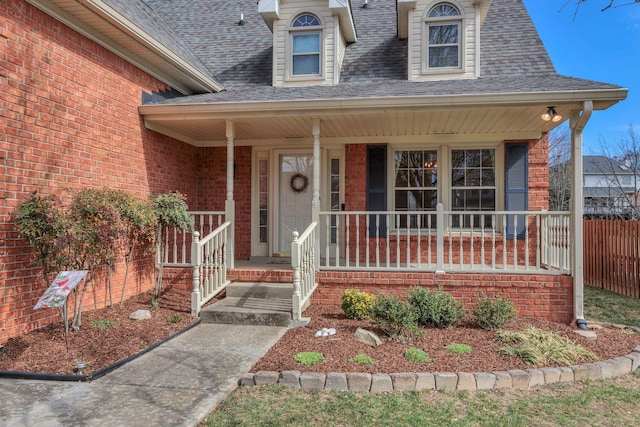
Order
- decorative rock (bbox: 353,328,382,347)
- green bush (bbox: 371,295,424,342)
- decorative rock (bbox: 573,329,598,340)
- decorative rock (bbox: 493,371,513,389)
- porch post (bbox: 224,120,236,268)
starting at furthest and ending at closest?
1. porch post (bbox: 224,120,236,268)
2. decorative rock (bbox: 573,329,598,340)
3. green bush (bbox: 371,295,424,342)
4. decorative rock (bbox: 353,328,382,347)
5. decorative rock (bbox: 493,371,513,389)

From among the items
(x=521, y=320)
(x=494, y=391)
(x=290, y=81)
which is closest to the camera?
(x=494, y=391)

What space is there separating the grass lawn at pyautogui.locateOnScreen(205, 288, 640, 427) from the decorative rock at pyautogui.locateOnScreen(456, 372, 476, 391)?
0.08m

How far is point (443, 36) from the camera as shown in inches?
304

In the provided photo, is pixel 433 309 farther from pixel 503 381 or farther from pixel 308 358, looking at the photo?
pixel 308 358

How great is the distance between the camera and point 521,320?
19.5 feet

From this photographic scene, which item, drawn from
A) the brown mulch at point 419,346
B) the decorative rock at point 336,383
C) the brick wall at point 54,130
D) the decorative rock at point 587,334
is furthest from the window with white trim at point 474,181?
the brick wall at point 54,130

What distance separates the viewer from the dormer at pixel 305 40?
25.9 feet

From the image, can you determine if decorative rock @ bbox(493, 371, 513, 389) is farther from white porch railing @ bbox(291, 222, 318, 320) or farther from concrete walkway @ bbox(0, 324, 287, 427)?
white porch railing @ bbox(291, 222, 318, 320)

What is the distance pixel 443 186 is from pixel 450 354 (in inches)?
170

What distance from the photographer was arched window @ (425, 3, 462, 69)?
764cm

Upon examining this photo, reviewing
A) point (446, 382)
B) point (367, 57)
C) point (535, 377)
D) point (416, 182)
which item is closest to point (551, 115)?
point (416, 182)

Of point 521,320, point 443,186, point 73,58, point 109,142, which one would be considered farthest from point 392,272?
point 73,58

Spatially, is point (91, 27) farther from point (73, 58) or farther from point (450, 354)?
point (450, 354)

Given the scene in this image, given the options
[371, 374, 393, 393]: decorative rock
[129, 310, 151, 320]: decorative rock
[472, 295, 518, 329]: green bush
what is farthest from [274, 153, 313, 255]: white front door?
[371, 374, 393, 393]: decorative rock
